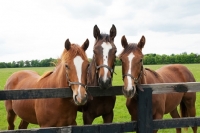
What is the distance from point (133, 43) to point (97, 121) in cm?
477

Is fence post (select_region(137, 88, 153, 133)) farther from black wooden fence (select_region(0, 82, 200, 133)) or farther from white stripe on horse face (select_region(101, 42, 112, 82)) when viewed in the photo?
white stripe on horse face (select_region(101, 42, 112, 82))

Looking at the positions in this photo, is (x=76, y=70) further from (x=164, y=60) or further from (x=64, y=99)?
(x=164, y=60)

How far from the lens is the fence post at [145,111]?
12.8 feet

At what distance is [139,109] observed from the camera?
3904mm

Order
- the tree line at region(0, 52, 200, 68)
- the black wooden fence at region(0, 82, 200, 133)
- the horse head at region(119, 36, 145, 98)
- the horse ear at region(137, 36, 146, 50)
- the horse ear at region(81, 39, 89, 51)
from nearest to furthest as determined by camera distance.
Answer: the black wooden fence at region(0, 82, 200, 133), the horse head at region(119, 36, 145, 98), the horse ear at region(81, 39, 89, 51), the horse ear at region(137, 36, 146, 50), the tree line at region(0, 52, 200, 68)

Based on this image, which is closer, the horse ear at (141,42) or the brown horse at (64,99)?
the brown horse at (64,99)

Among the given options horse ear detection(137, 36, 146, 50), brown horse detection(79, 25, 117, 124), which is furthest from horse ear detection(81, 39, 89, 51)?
horse ear detection(137, 36, 146, 50)

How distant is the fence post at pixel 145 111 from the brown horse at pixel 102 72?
0.52 metres

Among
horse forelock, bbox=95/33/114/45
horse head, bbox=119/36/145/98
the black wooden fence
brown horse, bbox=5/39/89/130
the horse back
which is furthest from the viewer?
the horse back

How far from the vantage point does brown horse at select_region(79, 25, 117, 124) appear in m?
3.94

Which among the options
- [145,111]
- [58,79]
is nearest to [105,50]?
[58,79]

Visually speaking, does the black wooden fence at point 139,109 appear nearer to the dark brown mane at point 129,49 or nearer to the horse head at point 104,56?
the horse head at point 104,56

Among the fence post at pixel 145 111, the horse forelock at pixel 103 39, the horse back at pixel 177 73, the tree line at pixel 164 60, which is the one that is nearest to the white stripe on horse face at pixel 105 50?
the horse forelock at pixel 103 39

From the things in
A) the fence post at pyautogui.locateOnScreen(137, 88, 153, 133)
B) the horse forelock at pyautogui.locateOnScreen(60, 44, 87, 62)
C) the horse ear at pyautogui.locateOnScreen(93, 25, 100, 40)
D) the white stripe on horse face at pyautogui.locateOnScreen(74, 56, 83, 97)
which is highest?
the horse ear at pyautogui.locateOnScreen(93, 25, 100, 40)
